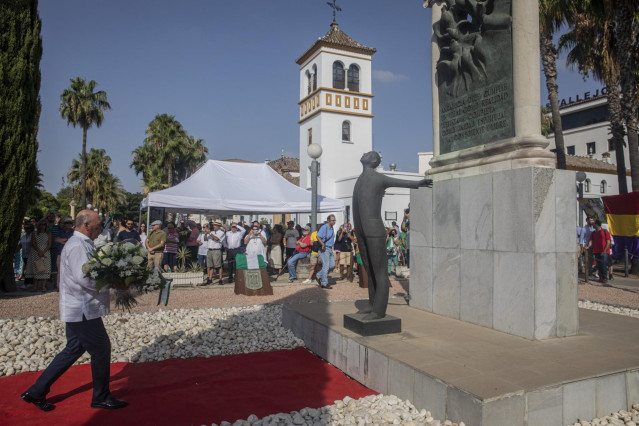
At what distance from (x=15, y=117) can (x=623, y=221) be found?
16841 millimetres

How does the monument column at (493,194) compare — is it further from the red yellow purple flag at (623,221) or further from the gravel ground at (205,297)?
the red yellow purple flag at (623,221)

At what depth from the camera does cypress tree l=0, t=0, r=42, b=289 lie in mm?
9359

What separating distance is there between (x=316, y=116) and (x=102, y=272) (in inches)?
1341

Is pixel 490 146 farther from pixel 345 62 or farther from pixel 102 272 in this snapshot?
pixel 345 62

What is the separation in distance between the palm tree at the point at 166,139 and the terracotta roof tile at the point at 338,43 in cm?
1411

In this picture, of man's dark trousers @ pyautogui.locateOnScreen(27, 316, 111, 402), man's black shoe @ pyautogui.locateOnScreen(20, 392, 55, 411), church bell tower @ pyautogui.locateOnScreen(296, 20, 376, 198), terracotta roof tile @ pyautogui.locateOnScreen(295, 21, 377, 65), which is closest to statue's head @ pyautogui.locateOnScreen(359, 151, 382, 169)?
man's dark trousers @ pyautogui.locateOnScreen(27, 316, 111, 402)

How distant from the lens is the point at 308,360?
17.5ft

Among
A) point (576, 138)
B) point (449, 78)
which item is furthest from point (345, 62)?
point (449, 78)

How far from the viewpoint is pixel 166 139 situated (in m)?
41.5

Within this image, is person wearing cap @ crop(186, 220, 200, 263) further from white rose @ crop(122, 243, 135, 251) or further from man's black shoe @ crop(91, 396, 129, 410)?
man's black shoe @ crop(91, 396, 129, 410)

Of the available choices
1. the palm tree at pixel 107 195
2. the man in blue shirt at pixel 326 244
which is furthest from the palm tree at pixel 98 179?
the man in blue shirt at pixel 326 244

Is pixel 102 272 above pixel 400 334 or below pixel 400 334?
above


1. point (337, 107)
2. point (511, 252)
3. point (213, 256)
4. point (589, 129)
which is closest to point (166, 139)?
point (337, 107)

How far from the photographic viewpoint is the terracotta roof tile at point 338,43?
35562 millimetres
